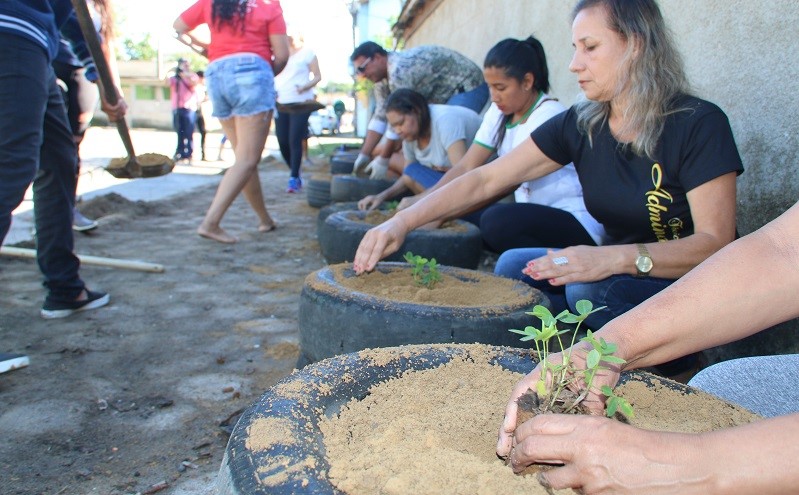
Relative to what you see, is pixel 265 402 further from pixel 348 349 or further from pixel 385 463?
pixel 348 349

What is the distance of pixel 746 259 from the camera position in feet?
3.72

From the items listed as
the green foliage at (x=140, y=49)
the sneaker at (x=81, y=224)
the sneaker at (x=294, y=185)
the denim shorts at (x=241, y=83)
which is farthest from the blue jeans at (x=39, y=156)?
the green foliage at (x=140, y=49)

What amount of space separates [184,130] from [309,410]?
11.8 meters

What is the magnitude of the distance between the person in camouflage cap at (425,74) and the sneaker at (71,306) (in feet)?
9.36

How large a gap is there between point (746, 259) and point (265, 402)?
0.87 metres

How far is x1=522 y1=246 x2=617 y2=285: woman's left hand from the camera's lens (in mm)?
1978

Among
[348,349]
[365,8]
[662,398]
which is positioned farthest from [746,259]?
[365,8]

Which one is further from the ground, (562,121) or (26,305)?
(562,121)

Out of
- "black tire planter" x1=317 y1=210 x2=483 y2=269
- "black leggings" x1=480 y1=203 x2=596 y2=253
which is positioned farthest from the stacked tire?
"black leggings" x1=480 y1=203 x2=596 y2=253

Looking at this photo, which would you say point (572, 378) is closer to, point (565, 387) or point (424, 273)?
point (565, 387)

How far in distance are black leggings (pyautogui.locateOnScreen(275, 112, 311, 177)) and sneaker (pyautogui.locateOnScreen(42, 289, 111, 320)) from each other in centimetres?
414

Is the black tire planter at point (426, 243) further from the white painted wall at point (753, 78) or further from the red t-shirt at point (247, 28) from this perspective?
the red t-shirt at point (247, 28)

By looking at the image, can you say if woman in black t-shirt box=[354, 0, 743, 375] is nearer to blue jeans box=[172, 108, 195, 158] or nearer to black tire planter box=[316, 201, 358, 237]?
black tire planter box=[316, 201, 358, 237]

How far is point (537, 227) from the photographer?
273 centimetres
